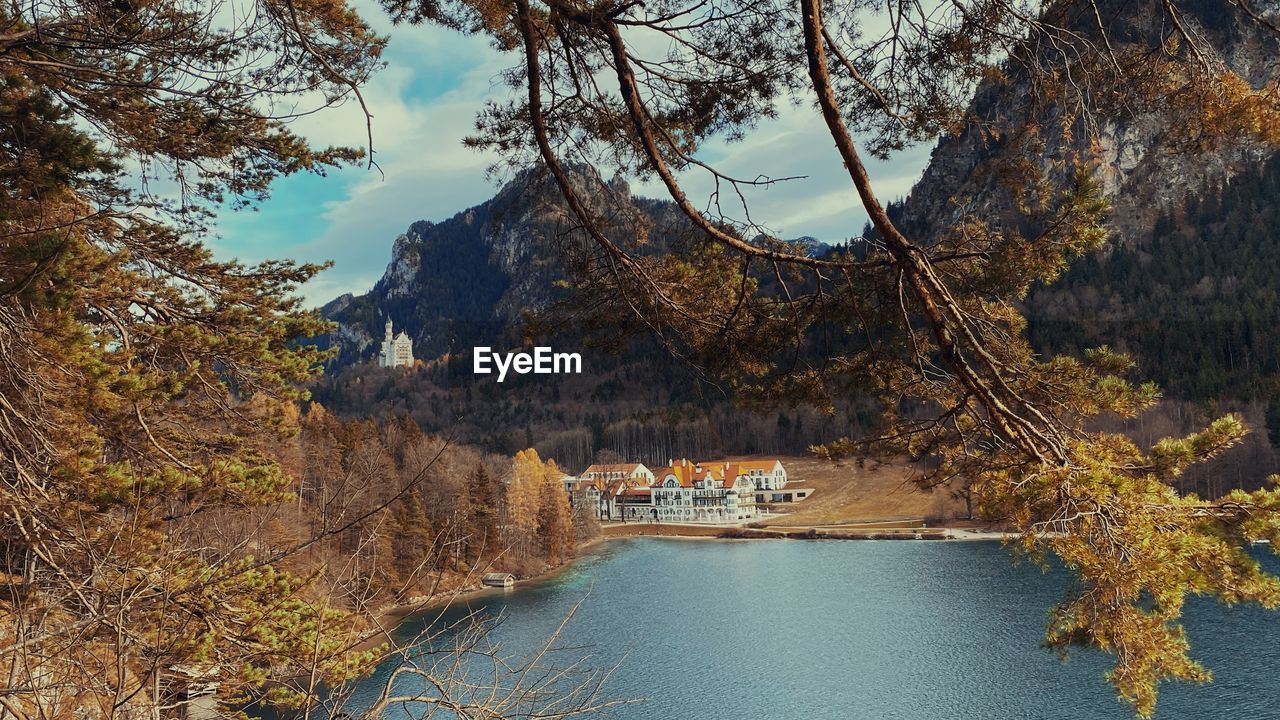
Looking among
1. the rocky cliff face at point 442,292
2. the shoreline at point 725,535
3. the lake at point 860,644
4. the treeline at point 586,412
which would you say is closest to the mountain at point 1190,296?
the lake at point 860,644

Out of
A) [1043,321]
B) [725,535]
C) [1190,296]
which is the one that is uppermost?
[1190,296]

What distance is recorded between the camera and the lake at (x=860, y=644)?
47.7 feet

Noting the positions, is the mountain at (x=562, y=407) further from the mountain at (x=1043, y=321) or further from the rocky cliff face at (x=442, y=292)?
the rocky cliff face at (x=442, y=292)

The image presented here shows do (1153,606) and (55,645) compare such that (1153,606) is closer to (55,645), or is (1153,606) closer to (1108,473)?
(1108,473)

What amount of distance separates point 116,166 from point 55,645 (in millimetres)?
3582

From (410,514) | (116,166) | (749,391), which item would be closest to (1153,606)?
(749,391)

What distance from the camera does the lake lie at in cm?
1453

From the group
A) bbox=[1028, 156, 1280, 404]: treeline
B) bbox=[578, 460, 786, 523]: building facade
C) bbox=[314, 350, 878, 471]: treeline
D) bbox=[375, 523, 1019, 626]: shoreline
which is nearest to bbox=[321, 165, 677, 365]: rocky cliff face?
bbox=[314, 350, 878, 471]: treeline

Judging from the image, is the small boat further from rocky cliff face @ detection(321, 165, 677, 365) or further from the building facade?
rocky cliff face @ detection(321, 165, 677, 365)

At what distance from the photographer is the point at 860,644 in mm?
18531

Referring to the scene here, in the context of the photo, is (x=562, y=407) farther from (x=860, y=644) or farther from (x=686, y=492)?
(x=860, y=644)

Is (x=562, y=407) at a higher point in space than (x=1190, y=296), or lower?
lower

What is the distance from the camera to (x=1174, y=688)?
1449cm

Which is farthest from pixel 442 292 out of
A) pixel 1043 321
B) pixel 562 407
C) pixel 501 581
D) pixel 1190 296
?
pixel 501 581
